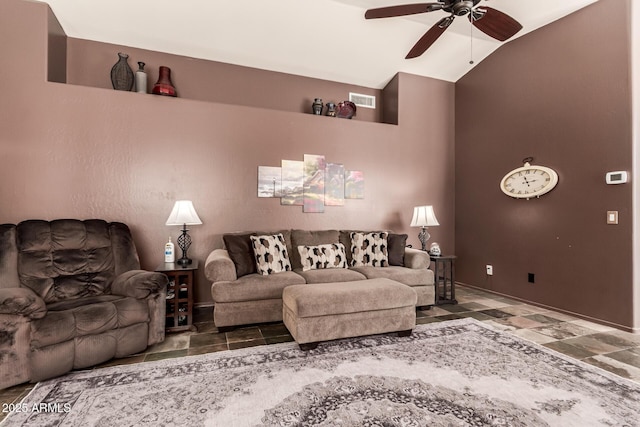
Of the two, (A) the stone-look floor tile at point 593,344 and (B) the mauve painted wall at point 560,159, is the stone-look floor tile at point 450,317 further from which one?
(B) the mauve painted wall at point 560,159

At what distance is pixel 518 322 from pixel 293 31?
14.1 feet

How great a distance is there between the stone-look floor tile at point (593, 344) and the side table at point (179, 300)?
3507mm

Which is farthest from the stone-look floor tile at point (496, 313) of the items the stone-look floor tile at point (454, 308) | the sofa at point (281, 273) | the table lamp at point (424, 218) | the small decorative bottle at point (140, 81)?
the small decorative bottle at point (140, 81)

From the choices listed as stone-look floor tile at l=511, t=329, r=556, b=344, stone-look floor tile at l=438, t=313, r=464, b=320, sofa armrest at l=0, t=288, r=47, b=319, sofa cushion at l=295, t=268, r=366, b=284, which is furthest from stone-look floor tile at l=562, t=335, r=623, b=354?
sofa armrest at l=0, t=288, r=47, b=319

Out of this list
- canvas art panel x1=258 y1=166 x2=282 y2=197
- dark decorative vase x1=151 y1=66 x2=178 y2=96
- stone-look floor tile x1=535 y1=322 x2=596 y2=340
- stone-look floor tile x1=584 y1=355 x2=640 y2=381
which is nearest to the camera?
stone-look floor tile x1=584 y1=355 x2=640 y2=381

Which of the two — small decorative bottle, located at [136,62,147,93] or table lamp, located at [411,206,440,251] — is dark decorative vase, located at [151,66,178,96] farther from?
table lamp, located at [411,206,440,251]

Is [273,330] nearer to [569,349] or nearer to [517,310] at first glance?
[569,349]

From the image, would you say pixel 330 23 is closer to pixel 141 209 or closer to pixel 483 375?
pixel 141 209

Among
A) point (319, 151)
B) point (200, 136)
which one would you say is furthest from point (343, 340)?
point (200, 136)

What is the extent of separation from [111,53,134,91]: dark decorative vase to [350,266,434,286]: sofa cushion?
3459 mm

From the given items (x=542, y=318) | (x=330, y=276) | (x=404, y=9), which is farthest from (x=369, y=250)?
(x=404, y=9)

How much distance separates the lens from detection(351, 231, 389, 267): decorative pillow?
388 centimetres

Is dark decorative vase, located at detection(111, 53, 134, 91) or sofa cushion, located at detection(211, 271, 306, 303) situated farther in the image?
dark decorative vase, located at detection(111, 53, 134, 91)

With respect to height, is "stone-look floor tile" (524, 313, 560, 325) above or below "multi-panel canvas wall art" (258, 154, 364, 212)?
below
